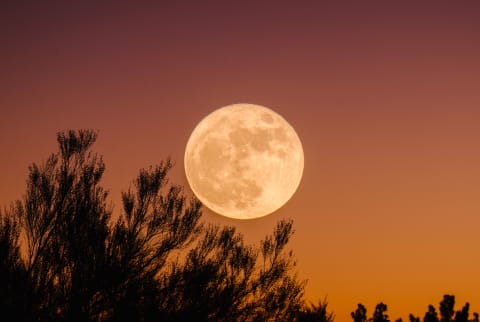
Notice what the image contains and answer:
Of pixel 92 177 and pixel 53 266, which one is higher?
pixel 92 177

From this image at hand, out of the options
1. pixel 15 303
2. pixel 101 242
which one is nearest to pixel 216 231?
pixel 101 242

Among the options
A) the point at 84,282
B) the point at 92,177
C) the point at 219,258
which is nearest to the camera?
the point at 84,282

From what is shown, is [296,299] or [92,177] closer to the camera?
[92,177]

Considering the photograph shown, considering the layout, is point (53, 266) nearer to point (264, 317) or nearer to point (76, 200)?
point (76, 200)

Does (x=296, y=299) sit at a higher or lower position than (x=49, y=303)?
higher

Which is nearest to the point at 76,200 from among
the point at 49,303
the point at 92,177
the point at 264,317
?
the point at 92,177

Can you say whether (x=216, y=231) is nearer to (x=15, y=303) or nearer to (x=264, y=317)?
(x=264, y=317)

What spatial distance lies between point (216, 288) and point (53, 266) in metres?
5.03

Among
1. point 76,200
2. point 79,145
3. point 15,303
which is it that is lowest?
point 15,303

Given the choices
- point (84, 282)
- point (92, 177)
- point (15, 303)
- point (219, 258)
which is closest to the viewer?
point (15, 303)

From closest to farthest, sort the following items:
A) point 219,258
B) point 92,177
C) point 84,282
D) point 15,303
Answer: point 15,303
point 84,282
point 92,177
point 219,258

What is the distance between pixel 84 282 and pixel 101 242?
121 cm

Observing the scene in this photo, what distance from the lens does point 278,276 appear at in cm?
1975

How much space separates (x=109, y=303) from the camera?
52.2 ft
